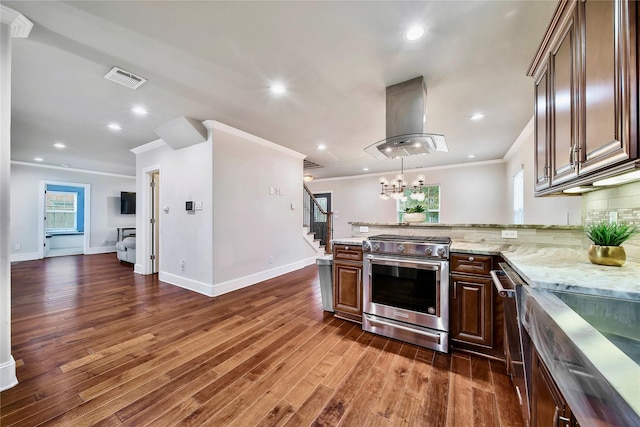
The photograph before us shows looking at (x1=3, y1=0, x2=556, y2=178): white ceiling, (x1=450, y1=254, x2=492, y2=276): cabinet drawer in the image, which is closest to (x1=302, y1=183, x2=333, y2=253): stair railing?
(x1=3, y1=0, x2=556, y2=178): white ceiling

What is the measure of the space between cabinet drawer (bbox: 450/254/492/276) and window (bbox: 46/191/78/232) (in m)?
10.6

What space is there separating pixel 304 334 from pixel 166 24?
287 centimetres

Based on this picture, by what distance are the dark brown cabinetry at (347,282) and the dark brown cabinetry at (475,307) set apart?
91 cm

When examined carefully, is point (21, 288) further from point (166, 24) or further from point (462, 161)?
point (462, 161)

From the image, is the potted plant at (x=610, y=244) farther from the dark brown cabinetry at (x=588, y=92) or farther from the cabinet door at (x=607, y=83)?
the cabinet door at (x=607, y=83)

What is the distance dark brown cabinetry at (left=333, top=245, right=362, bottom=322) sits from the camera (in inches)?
104

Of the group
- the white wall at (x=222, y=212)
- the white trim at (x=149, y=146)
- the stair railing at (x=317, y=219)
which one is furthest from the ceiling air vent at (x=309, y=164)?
the white trim at (x=149, y=146)

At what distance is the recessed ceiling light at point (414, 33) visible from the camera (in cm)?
175

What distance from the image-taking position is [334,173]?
768 centimetres

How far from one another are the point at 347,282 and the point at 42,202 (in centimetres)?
862

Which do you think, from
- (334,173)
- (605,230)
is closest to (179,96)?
(605,230)

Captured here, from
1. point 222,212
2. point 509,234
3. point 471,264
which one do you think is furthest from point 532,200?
point 222,212

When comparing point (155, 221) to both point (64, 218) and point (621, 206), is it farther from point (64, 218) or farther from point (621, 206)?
point (621, 206)

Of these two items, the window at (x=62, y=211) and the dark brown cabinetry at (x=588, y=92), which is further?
the window at (x=62, y=211)
